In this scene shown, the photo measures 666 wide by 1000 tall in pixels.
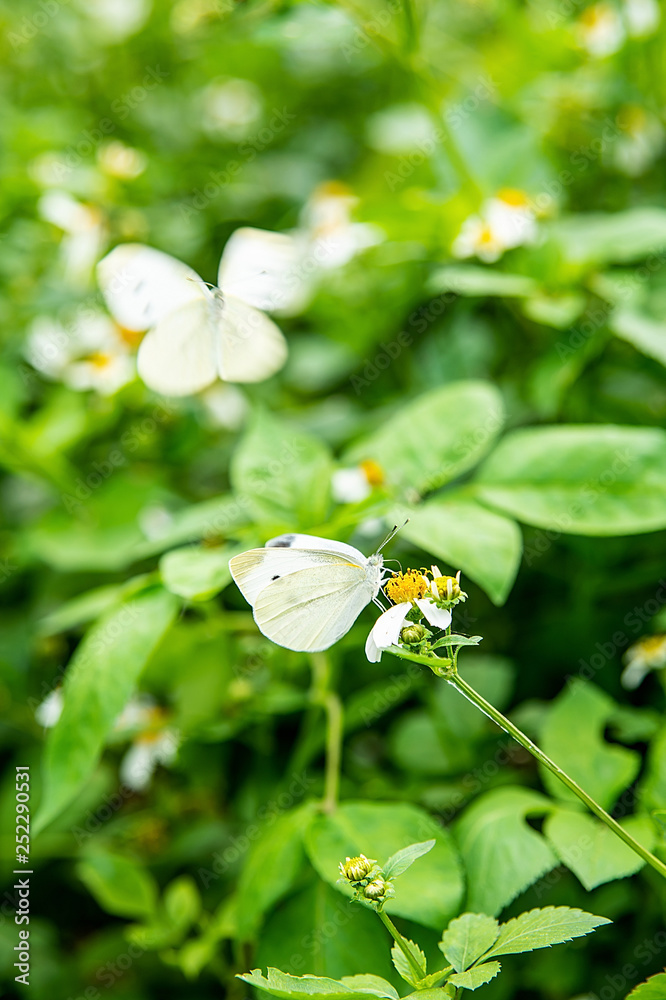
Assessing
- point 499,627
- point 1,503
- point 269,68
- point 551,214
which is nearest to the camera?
point 499,627

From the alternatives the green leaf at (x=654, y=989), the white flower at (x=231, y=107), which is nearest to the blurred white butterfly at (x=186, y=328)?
the green leaf at (x=654, y=989)

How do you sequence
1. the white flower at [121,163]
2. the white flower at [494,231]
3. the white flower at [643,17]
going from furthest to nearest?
the white flower at [121,163], the white flower at [643,17], the white flower at [494,231]

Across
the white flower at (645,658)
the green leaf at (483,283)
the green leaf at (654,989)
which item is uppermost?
the green leaf at (483,283)

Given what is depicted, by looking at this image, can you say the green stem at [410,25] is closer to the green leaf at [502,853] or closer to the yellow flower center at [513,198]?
the yellow flower center at [513,198]

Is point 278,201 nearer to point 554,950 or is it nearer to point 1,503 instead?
point 1,503

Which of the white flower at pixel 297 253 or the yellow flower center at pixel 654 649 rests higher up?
the white flower at pixel 297 253

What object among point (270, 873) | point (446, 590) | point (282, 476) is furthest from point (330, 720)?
point (446, 590)

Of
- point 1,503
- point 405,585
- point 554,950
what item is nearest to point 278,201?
point 1,503
